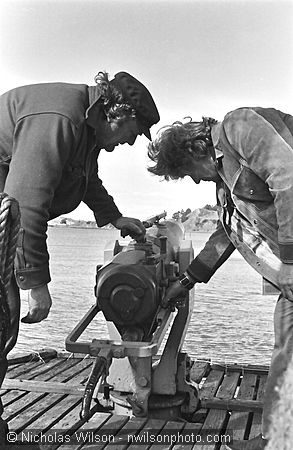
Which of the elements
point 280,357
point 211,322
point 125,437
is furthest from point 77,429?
point 211,322

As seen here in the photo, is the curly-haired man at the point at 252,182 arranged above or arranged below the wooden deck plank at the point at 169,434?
above

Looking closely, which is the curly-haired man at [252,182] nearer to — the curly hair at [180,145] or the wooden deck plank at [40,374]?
the curly hair at [180,145]

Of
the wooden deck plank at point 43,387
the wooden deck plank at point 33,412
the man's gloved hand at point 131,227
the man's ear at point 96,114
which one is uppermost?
the man's ear at point 96,114

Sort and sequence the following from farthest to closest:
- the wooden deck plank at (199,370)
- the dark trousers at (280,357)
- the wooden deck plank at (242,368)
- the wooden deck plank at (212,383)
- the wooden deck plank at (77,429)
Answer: the wooden deck plank at (242,368) → the wooden deck plank at (199,370) → the wooden deck plank at (212,383) → the wooden deck plank at (77,429) → the dark trousers at (280,357)

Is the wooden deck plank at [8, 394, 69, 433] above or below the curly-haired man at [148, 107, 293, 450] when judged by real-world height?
below

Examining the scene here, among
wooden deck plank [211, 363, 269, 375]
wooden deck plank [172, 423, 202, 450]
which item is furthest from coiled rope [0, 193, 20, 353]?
wooden deck plank [211, 363, 269, 375]

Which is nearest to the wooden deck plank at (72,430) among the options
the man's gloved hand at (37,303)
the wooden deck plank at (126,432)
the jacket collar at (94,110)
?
the wooden deck plank at (126,432)

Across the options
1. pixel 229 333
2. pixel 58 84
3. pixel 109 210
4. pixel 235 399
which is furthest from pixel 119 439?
pixel 229 333

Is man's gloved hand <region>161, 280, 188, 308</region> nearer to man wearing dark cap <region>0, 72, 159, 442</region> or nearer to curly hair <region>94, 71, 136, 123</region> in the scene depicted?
man wearing dark cap <region>0, 72, 159, 442</region>

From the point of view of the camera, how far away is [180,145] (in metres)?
2.83

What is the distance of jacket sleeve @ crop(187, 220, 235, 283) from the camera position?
3146 mm

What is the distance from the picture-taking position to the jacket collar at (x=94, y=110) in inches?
99.1

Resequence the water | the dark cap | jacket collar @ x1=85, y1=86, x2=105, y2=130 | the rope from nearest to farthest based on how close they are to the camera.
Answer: the rope
jacket collar @ x1=85, y1=86, x2=105, y2=130
the dark cap
the water

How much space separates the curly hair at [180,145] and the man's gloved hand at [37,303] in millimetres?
927
